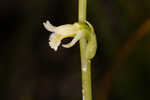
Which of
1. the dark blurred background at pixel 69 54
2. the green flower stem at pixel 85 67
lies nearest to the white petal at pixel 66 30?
the green flower stem at pixel 85 67

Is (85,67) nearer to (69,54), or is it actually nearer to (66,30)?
(66,30)

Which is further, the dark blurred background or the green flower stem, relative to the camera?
the dark blurred background

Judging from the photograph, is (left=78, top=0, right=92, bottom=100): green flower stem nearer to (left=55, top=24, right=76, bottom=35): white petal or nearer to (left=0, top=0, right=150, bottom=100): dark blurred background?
(left=55, top=24, right=76, bottom=35): white petal

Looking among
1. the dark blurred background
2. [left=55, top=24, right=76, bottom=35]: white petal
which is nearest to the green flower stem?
[left=55, top=24, right=76, bottom=35]: white petal

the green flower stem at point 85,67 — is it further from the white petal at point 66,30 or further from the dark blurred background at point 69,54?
the dark blurred background at point 69,54

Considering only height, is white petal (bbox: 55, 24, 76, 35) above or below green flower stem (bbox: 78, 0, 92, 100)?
above
